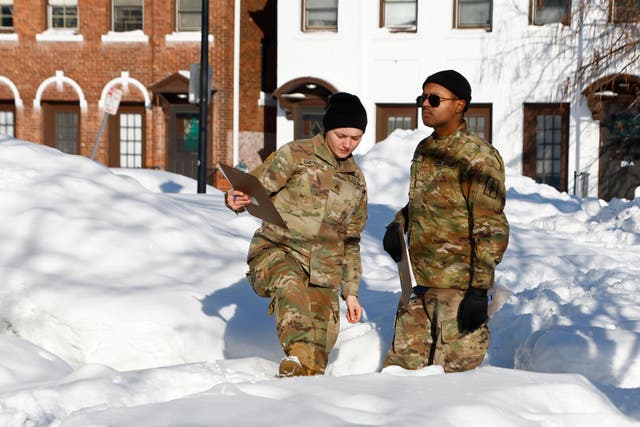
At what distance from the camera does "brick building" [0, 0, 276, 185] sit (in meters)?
25.6

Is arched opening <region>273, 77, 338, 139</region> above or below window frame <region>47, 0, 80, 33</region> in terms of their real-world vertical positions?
below

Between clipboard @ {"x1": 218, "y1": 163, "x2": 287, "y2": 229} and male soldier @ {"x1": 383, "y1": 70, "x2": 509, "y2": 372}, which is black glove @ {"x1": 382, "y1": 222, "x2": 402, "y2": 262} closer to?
male soldier @ {"x1": 383, "y1": 70, "x2": 509, "y2": 372}

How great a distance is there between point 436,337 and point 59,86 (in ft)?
76.2

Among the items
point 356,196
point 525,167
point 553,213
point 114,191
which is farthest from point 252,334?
point 525,167

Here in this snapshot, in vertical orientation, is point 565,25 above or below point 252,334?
above

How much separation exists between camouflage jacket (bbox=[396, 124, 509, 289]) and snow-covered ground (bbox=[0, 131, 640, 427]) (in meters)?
0.28

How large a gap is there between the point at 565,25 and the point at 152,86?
10826 millimetres

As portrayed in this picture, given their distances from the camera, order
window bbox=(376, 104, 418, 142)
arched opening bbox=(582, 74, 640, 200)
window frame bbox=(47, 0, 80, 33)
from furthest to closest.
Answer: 1. window frame bbox=(47, 0, 80, 33)
2. window bbox=(376, 104, 418, 142)
3. arched opening bbox=(582, 74, 640, 200)

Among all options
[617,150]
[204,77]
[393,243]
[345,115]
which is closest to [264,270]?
[393,243]

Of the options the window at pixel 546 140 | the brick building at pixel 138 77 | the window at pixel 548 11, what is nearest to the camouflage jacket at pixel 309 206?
the window at pixel 546 140

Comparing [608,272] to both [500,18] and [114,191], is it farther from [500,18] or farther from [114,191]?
[500,18]

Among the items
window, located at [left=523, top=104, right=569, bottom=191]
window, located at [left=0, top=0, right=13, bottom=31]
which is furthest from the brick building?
window, located at [left=523, top=104, right=569, bottom=191]

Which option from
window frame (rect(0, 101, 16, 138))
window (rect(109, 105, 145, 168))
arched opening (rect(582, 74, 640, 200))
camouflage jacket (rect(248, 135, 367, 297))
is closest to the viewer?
camouflage jacket (rect(248, 135, 367, 297))

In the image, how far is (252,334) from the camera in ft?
21.6
